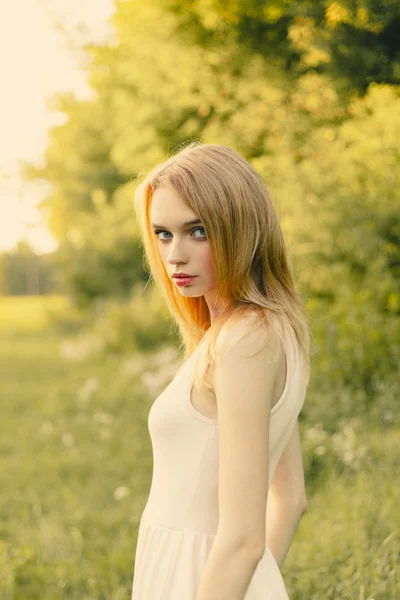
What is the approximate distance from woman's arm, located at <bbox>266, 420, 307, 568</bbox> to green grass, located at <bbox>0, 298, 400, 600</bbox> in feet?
3.59

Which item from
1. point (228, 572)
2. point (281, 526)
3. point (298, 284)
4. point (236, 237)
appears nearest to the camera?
point (228, 572)

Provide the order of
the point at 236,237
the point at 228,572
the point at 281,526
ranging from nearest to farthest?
the point at 228,572 < the point at 236,237 < the point at 281,526

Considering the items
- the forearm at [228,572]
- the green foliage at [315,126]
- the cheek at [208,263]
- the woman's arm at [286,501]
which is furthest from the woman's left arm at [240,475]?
the green foliage at [315,126]

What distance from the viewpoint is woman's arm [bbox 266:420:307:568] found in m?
1.98

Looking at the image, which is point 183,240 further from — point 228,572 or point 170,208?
point 228,572

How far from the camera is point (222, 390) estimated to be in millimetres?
1527

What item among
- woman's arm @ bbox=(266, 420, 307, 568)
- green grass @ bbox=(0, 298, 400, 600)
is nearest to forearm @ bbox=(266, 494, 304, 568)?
woman's arm @ bbox=(266, 420, 307, 568)

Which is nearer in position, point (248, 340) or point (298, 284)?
point (248, 340)

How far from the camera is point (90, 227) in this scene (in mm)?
14055

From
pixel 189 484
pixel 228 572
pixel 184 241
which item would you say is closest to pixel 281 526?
pixel 189 484

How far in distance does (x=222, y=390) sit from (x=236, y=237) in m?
0.41

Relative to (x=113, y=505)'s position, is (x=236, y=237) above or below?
above

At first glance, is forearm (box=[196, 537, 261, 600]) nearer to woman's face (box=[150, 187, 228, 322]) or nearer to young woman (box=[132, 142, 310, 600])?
young woman (box=[132, 142, 310, 600])

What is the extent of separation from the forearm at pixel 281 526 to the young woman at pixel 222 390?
0.20 metres
